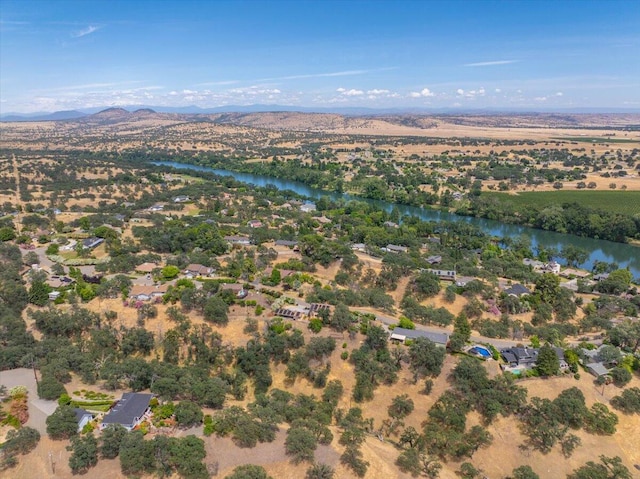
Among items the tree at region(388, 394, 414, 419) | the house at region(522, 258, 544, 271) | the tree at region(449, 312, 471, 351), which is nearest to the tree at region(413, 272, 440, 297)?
the tree at region(449, 312, 471, 351)

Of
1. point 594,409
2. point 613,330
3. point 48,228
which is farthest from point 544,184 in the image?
point 48,228

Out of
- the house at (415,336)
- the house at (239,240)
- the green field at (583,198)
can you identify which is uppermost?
the green field at (583,198)

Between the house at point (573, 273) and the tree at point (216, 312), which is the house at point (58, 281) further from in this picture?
the house at point (573, 273)

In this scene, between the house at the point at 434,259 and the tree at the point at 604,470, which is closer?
the tree at the point at 604,470

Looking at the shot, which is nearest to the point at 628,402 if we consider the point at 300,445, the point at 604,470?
the point at 604,470

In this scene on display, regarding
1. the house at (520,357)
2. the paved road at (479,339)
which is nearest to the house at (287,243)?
the paved road at (479,339)

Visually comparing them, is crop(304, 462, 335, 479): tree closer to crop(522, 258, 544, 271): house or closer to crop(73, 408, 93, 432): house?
crop(73, 408, 93, 432): house

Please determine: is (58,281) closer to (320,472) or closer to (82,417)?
(82,417)

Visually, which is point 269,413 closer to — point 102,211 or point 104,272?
point 104,272
